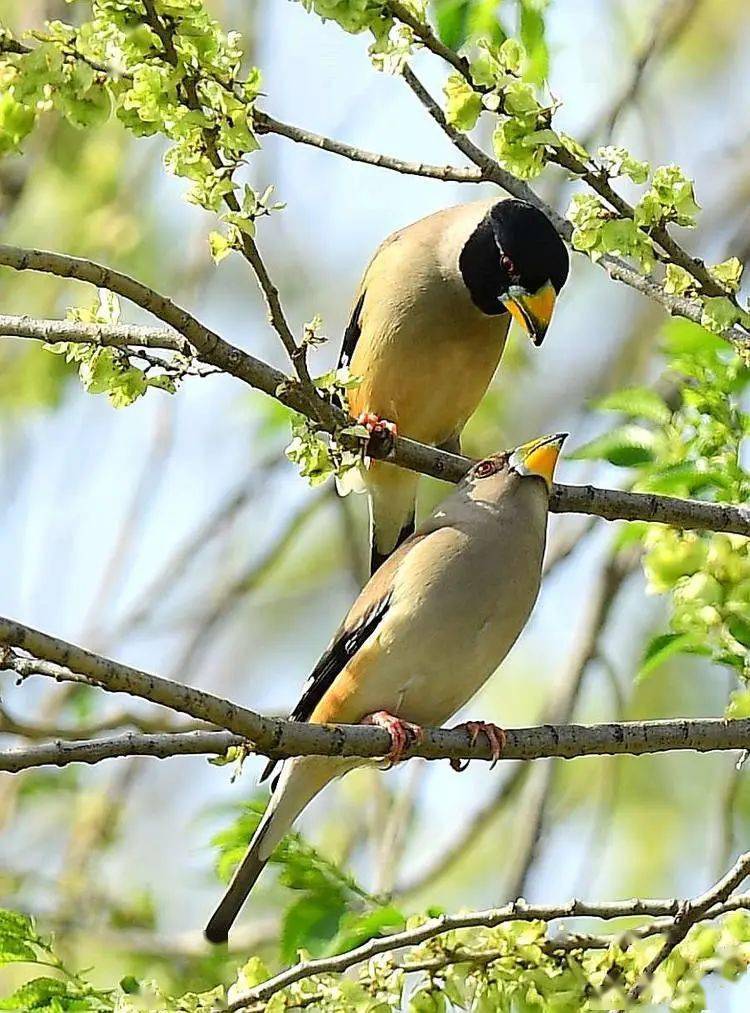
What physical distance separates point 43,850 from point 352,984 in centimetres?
533

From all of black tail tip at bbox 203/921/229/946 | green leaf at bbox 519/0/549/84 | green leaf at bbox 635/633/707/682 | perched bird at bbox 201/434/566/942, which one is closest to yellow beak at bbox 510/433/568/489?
perched bird at bbox 201/434/566/942

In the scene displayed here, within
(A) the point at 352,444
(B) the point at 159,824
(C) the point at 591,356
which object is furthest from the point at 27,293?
(A) the point at 352,444

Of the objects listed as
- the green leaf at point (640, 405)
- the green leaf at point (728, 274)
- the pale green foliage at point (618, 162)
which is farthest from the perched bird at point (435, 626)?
the pale green foliage at point (618, 162)

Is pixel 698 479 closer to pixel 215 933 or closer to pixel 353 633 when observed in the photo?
pixel 353 633

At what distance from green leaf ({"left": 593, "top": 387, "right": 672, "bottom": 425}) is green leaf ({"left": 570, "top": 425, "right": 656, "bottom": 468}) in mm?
42

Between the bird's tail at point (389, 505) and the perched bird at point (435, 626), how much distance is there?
3.83 ft

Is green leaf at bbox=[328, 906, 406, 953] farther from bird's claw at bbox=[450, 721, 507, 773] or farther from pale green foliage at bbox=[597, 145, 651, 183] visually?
pale green foliage at bbox=[597, 145, 651, 183]

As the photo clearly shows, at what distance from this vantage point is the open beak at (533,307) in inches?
164

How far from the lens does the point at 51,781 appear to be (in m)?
5.63

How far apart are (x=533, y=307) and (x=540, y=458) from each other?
58cm

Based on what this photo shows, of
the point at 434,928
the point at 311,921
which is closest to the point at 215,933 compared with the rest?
the point at 311,921

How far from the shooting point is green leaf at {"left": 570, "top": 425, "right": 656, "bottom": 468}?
352 cm

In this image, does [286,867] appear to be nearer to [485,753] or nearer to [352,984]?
[485,753]

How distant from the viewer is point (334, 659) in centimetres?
389
